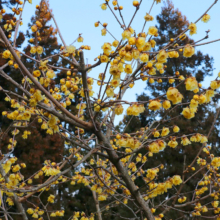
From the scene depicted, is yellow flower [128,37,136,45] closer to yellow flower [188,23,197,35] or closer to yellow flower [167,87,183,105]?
yellow flower [167,87,183,105]

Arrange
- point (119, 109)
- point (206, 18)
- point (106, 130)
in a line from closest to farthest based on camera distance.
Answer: point (119, 109) → point (206, 18) → point (106, 130)

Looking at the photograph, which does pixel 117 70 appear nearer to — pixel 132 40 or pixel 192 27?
pixel 132 40

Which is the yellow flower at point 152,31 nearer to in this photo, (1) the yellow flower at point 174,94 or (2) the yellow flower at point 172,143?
(1) the yellow flower at point 174,94

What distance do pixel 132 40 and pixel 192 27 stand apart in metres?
0.59

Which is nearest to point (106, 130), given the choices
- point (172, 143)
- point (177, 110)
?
point (172, 143)

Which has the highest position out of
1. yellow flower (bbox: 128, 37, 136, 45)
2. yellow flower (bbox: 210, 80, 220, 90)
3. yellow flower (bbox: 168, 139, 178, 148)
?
yellow flower (bbox: 128, 37, 136, 45)

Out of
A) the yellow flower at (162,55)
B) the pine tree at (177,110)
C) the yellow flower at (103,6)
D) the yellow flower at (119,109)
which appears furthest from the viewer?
the pine tree at (177,110)

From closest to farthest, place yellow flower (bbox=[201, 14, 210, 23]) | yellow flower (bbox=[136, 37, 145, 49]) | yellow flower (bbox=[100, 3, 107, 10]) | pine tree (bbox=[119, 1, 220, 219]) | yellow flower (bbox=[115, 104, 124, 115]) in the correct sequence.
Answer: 1. yellow flower (bbox=[136, 37, 145, 49])
2. yellow flower (bbox=[115, 104, 124, 115])
3. yellow flower (bbox=[201, 14, 210, 23])
4. yellow flower (bbox=[100, 3, 107, 10])
5. pine tree (bbox=[119, 1, 220, 219])

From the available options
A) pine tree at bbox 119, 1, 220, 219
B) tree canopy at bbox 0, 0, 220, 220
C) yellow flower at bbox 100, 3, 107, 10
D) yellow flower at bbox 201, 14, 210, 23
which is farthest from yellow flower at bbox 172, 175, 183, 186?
pine tree at bbox 119, 1, 220, 219

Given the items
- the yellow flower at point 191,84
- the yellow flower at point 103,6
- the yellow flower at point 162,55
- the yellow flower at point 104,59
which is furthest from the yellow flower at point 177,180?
the yellow flower at point 103,6

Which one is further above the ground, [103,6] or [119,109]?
[103,6]

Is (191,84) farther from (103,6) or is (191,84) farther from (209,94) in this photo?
(103,6)

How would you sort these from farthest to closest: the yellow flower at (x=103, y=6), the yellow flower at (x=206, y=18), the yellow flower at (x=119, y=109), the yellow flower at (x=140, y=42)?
the yellow flower at (x=103, y=6) → the yellow flower at (x=206, y=18) → the yellow flower at (x=119, y=109) → the yellow flower at (x=140, y=42)

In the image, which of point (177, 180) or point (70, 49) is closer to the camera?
point (70, 49)
